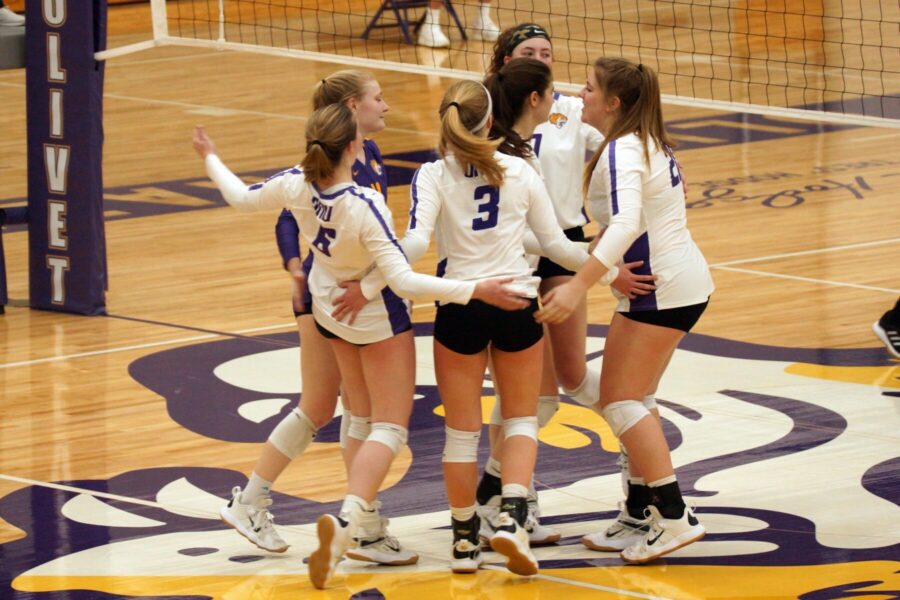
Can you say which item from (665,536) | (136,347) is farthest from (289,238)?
(136,347)

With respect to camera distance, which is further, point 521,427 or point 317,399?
point 317,399

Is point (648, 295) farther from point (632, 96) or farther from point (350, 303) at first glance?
point (350, 303)

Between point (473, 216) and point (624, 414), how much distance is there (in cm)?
71

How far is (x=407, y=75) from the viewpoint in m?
16.2

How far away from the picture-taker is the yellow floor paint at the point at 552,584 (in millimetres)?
4391

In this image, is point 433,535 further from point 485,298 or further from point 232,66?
point 232,66

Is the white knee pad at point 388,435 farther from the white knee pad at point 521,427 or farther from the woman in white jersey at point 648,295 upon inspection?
the woman in white jersey at point 648,295

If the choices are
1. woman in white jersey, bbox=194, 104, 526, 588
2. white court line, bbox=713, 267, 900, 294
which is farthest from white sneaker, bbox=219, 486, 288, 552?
white court line, bbox=713, 267, 900, 294

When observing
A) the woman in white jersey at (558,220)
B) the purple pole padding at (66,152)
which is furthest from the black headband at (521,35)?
the purple pole padding at (66,152)

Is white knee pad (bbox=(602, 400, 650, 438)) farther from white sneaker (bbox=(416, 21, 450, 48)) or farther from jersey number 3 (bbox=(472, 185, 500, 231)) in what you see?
white sneaker (bbox=(416, 21, 450, 48))

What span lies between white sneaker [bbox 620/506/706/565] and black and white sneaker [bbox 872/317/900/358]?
2480 millimetres

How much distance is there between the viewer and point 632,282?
181 inches

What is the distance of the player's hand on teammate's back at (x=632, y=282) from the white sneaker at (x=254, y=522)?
123 centimetres

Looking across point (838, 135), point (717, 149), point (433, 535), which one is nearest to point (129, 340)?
point (433, 535)
